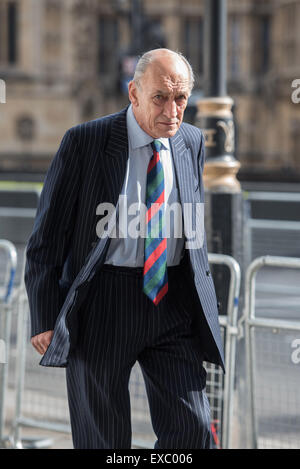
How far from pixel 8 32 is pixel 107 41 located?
455 cm

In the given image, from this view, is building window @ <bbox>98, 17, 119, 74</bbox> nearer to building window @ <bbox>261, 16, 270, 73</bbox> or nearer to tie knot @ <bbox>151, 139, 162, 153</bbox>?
building window @ <bbox>261, 16, 270, 73</bbox>

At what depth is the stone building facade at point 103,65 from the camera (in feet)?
128

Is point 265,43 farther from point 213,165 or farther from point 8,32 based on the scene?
point 213,165

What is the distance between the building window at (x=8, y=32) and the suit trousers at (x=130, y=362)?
39.5 metres

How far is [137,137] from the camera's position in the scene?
10.7 feet

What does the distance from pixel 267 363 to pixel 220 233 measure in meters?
0.80

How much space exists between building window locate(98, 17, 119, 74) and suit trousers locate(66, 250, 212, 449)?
39476 millimetres

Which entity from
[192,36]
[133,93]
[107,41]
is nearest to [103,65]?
[107,41]

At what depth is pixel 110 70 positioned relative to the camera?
41.8 metres

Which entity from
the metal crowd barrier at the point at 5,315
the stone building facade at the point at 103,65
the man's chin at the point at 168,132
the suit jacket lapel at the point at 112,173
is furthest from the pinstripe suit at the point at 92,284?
the stone building facade at the point at 103,65

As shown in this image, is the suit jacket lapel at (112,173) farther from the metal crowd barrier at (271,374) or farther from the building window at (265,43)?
the building window at (265,43)

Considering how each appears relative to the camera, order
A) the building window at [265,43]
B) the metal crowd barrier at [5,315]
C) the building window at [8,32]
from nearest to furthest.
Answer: the metal crowd barrier at [5,315]
the building window at [265,43]
the building window at [8,32]

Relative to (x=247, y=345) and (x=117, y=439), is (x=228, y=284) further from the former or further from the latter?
(x=117, y=439)
